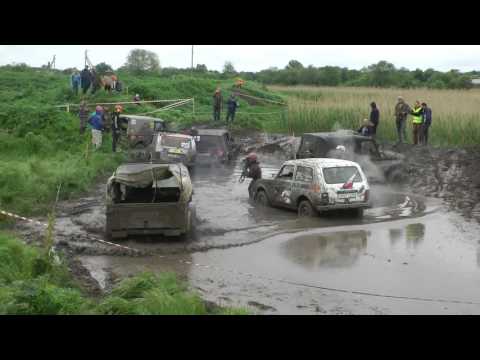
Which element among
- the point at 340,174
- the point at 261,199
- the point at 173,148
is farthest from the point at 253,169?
the point at 173,148

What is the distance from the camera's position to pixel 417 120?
25.8 metres

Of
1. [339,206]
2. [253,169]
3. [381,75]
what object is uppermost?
[381,75]

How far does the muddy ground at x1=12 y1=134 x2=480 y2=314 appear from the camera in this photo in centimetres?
1014

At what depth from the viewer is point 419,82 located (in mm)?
69375

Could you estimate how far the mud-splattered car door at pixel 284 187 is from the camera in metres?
17.3

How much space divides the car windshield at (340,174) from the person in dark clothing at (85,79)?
24462 millimetres

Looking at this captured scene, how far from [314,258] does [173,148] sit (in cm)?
1189

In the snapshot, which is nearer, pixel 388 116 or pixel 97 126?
pixel 97 126

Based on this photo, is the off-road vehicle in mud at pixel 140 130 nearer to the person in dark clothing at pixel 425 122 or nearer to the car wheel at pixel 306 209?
the person in dark clothing at pixel 425 122

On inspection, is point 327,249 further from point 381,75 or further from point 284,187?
point 381,75

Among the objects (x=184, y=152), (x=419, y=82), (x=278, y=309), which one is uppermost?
(x=419, y=82)
